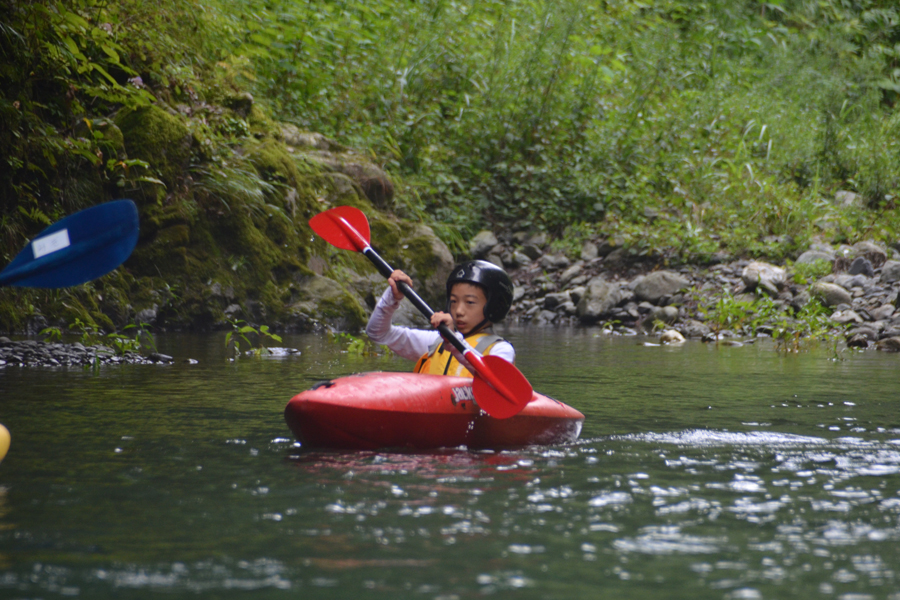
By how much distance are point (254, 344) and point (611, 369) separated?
126 inches

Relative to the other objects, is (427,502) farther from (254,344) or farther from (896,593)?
(254,344)

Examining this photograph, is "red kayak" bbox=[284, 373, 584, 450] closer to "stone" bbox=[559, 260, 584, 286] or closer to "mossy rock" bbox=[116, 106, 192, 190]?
"mossy rock" bbox=[116, 106, 192, 190]

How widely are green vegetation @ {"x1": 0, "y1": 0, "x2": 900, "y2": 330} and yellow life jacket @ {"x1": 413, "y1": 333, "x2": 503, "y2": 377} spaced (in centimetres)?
314

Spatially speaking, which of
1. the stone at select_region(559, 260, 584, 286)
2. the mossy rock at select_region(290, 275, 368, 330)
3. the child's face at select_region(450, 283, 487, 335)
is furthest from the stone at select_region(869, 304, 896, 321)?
the child's face at select_region(450, 283, 487, 335)

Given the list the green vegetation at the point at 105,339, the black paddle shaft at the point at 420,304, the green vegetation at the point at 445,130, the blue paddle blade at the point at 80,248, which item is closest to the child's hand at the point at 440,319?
the black paddle shaft at the point at 420,304

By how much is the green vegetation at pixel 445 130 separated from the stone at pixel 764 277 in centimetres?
75

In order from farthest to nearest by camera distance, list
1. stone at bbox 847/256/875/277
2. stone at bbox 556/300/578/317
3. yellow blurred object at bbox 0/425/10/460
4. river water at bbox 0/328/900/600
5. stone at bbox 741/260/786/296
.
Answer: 1. stone at bbox 556/300/578/317
2. stone at bbox 847/256/875/277
3. stone at bbox 741/260/786/296
4. yellow blurred object at bbox 0/425/10/460
5. river water at bbox 0/328/900/600

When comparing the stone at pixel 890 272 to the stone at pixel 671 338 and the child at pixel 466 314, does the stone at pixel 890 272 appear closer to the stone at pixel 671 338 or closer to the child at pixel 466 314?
the stone at pixel 671 338

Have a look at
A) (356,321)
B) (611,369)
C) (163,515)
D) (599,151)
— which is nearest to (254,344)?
(356,321)

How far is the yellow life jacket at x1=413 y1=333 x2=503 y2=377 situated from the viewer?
3.47 meters

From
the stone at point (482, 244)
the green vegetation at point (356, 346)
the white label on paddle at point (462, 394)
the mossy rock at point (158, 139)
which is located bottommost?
the green vegetation at point (356, 346)

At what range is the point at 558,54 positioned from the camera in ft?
44.8

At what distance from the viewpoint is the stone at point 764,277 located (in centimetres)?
1003

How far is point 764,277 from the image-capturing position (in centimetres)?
1028
